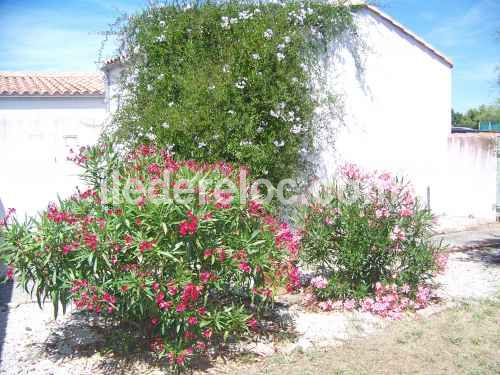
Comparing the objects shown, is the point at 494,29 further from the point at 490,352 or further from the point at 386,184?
the point at 490,352

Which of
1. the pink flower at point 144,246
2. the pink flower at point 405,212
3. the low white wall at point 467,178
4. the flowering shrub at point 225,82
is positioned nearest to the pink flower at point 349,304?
the pink flower at point 405,212

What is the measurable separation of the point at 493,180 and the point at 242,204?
11677 mm

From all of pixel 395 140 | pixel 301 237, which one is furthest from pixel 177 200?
pixel 395 140

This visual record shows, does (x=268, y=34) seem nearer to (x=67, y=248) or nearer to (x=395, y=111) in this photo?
(x=395, y=111)

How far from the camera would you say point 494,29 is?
424 inches

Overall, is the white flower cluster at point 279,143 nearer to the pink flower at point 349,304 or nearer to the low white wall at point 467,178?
the pink flower at point 349,304

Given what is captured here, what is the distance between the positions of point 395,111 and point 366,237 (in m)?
5.85

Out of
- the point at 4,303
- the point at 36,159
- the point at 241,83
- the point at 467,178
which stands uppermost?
the point at 241,83

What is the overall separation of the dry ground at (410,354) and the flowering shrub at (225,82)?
13.4 ft

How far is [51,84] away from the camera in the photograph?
22.1 metres

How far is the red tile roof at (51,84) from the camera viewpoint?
20422 millimetres

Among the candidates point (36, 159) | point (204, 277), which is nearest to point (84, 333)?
point (204, 277)

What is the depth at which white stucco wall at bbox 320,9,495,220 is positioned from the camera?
10547 mm

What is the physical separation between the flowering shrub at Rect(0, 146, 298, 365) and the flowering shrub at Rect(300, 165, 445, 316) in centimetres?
163
